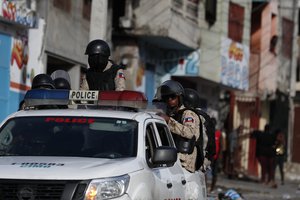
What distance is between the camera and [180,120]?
344 inches

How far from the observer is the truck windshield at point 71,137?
707cm

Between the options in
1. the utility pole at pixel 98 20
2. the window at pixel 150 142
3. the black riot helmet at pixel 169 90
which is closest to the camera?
the window at pixel 150 142

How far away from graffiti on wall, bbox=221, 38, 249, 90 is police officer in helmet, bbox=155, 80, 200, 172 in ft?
55.8

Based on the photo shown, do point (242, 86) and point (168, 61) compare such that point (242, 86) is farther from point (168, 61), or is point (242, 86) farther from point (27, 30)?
point (27, 30)

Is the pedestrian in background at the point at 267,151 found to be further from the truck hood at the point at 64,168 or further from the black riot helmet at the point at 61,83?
the truck hood at the point at 64,168

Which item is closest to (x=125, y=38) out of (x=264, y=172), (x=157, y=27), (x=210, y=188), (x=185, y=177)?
(x=157, y=27)

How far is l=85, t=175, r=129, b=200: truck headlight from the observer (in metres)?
6.27

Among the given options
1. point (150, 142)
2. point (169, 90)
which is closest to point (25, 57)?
point (169, 90)

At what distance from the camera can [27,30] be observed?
16.6 metres

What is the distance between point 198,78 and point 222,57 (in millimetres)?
1078

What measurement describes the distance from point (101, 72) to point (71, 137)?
6.48 feet

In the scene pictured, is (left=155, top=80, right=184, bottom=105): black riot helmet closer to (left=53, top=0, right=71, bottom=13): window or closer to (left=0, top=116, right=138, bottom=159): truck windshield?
(left=0, top=116, right=138, bottom=159): truck windshield

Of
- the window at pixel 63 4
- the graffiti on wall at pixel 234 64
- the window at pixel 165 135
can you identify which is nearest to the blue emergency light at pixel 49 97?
the window at pixel 165 135

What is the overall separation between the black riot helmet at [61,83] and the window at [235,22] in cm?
1834
